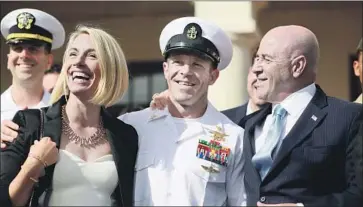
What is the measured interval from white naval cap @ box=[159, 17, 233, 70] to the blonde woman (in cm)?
27

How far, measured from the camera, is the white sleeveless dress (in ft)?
11.3

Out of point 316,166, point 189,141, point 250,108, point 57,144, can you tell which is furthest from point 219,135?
point 250,108

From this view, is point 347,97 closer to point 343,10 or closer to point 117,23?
point 343,10

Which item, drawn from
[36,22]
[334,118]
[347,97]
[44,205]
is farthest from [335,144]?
[347,97]

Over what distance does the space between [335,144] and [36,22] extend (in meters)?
2.04

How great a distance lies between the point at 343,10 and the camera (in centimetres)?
941

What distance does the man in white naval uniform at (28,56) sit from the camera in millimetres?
4617

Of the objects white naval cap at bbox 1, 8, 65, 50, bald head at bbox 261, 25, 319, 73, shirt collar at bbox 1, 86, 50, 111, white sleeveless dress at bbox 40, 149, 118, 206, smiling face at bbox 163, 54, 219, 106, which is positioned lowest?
white sleeveless dress at bbox 40, 149, 118, 206

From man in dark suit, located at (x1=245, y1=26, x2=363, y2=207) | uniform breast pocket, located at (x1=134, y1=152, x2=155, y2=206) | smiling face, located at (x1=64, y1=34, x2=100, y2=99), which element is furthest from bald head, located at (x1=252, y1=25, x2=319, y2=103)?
smiling face, located at (x1=64, y1=34, x2=100, y2=99)

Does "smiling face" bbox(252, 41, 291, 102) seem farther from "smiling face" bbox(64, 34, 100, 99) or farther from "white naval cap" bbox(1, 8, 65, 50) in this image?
"white naval cap" bbox(1, 8, 65, 50)

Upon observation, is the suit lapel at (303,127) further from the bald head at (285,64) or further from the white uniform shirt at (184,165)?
the white uniform shirt at (184,165)

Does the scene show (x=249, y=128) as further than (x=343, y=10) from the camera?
No

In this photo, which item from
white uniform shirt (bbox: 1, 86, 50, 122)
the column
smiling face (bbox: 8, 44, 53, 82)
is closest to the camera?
smiling face (bbox: 8, 44, 53, 82)

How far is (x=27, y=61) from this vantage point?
4.59 metres
